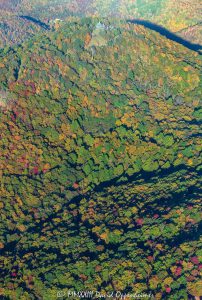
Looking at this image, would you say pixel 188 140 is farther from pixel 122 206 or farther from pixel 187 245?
pixel 187 245

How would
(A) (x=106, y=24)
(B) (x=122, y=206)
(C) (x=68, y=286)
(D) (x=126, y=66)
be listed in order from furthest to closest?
1. (A) (x=106, y=24)
2. (D) (x=126, y=66)
3. (B) (x=122, y=206)
4. (C) (x=68, y=286)

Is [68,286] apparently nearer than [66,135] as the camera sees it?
Yes

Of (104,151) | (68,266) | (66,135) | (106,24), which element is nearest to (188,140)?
(104,151)

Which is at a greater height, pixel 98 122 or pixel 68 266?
pixel 98 122

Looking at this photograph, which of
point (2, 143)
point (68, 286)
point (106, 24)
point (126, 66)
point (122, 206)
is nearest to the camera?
point (68, 286)

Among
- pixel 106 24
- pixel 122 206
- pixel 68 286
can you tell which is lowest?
pixel 68 286

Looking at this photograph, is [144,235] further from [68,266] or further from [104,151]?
[104,151]
